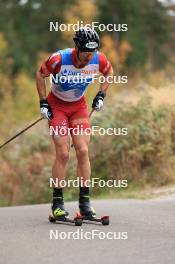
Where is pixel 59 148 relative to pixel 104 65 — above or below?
below

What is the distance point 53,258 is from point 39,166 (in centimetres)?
965

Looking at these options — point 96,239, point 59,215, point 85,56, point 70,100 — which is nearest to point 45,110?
point 70,100

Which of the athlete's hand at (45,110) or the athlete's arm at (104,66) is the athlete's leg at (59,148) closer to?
the athlete's hand at (45,110)

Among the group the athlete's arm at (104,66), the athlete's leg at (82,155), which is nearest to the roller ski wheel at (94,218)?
the athlete's leg at (82,155)

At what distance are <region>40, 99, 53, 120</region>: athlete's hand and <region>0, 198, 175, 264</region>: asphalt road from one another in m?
1.23

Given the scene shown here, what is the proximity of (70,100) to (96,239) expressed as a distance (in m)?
1.96

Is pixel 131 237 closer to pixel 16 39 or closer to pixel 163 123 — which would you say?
pixel 163 123

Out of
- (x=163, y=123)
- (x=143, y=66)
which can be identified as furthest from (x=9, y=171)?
(x=143, y=66)

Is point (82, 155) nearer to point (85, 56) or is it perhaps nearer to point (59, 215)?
point (59, 215)

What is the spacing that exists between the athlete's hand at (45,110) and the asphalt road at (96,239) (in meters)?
1.23

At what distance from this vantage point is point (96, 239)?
770cm

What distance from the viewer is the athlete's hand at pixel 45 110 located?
28.9 ft

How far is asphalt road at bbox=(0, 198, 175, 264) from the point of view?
674 cm

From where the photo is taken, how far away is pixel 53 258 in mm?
6758
